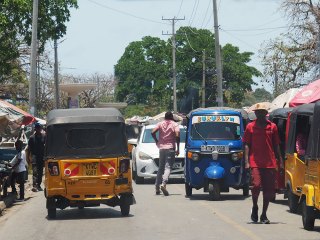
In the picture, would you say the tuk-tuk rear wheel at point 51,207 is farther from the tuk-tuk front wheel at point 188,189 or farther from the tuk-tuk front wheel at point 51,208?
the tuk-tuk front wheel at point 188,189

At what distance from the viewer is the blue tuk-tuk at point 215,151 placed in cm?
2048

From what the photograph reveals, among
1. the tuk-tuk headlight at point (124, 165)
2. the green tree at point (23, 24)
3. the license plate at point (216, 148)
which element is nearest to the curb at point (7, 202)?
the tuk-tuk headlight at point (124, 165)

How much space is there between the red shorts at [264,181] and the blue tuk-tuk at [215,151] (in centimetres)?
520

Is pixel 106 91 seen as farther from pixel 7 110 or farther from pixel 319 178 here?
pixel 319 178

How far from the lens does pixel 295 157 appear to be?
16578 millimetres

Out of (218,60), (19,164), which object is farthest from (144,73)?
(19,164)

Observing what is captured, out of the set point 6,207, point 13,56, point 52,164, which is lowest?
point 6,207

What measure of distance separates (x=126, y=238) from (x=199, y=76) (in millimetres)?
87896

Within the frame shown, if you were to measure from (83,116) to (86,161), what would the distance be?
3.39 feet

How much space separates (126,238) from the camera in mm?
13727

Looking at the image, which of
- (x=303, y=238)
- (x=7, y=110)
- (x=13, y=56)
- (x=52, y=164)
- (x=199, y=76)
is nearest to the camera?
(x=303, y=238)

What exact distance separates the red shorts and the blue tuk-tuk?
5199 millimetres

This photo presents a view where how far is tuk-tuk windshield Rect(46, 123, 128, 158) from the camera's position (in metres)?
17.2

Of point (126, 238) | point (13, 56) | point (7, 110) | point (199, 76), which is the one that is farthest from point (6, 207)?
point (199, 76)
